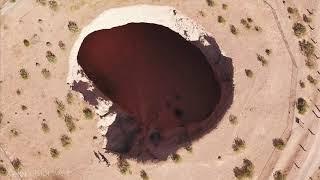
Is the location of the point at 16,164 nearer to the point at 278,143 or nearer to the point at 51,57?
the point at 51,57

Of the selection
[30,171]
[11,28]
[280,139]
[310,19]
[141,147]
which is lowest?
[30,171]

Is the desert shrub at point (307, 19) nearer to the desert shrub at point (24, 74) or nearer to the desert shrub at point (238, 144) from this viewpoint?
the desert shrub at point (238, 144)

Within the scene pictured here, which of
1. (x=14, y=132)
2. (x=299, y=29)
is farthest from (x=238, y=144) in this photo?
(x=14, y=132)

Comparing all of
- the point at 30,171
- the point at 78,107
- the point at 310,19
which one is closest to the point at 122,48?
the point at 78,107

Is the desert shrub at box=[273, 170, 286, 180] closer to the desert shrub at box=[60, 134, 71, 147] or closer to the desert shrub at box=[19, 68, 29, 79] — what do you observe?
the desert shrub at box=[60, 134, 71, 147]

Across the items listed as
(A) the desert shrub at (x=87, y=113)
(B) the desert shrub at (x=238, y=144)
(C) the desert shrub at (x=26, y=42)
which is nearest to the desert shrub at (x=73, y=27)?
(C) the desert shrub at (x=26, y=42)

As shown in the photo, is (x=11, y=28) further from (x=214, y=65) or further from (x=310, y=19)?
(x=310, y=19)
